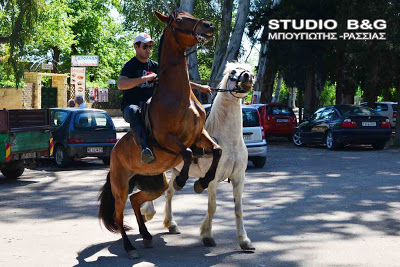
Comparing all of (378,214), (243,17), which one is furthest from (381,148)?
(378,214)

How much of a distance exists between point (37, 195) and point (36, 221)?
2.98 m

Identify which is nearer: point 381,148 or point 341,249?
point 341,249

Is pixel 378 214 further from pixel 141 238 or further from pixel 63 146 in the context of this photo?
pixel 63 146

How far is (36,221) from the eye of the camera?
931 cm

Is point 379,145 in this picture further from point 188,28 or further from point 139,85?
point 188,28

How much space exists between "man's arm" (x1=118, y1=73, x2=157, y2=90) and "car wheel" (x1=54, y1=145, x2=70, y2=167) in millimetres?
10515

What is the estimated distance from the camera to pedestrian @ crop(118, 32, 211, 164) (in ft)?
22.4

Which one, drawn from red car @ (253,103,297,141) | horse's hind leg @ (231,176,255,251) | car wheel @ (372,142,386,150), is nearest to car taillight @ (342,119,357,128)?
car wheel @ (372,142,386,150)

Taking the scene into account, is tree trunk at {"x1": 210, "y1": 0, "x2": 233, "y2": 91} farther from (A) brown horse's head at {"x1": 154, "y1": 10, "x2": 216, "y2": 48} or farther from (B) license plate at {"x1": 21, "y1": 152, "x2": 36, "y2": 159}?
(A) brown horse's head at {"x1": 154, "y1": 10, "x2": 216, "y2": 48}

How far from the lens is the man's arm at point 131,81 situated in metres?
6.80

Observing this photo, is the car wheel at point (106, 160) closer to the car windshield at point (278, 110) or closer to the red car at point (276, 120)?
the red car at point (276, 120)

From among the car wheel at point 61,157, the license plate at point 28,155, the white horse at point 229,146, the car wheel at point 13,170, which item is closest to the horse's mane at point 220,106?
the white horse at point 229,146

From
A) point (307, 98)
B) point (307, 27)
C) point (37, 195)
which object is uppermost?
point (307, 27)

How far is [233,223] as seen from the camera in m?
9.00
